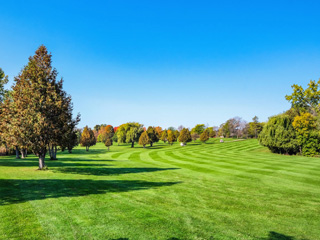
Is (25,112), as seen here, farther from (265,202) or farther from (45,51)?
(265,202)

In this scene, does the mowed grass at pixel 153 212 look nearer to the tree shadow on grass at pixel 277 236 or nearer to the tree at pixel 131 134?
the tree shadow on grass at pixel 277 236

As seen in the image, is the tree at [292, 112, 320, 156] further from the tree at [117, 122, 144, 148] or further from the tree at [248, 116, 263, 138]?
the tree at [248, 116, 263, 138]

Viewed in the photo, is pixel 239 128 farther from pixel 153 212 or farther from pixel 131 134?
pixel 153 212

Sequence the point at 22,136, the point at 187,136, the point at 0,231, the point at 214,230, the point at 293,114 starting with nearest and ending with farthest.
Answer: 1. the point at 0,231
2. the point at 214,230
3. the point at 22,136
4. the point at 293,114
5. the point at 187,136

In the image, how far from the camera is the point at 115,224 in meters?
6.97

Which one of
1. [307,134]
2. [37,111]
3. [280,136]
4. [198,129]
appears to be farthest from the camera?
[198,129]

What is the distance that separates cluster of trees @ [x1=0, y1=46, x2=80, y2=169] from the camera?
17547mm

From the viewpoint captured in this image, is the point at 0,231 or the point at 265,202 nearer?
the point at 0,231

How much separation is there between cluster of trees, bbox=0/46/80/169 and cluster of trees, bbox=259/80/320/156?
46.7 meters

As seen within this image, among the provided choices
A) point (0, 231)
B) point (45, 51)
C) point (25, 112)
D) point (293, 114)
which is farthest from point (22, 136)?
point (293, 114)

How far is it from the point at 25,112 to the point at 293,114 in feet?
207

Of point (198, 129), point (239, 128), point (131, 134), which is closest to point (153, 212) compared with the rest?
point (131, 134)

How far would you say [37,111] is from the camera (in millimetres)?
18203

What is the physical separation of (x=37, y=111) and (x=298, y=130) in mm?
51783
